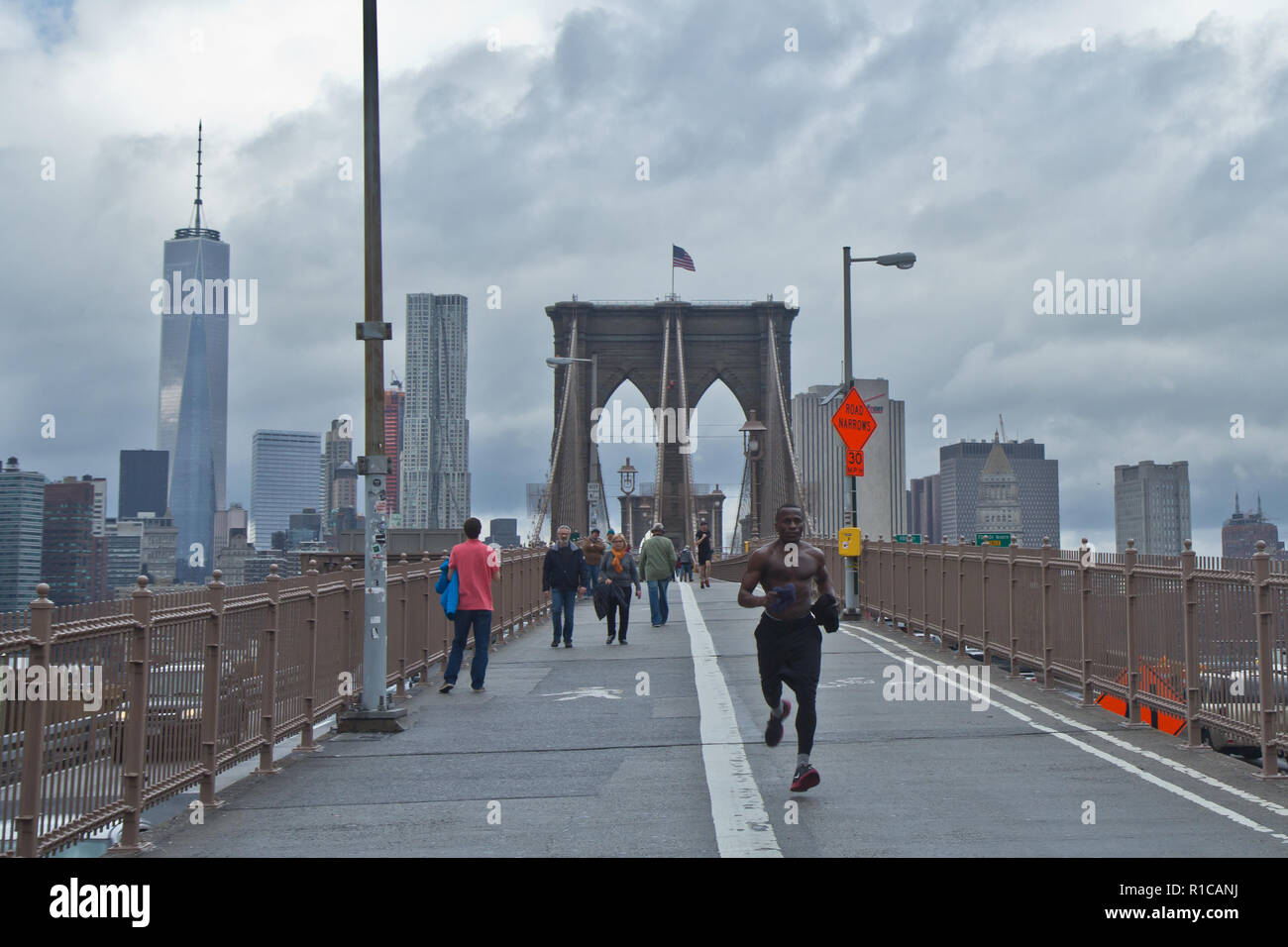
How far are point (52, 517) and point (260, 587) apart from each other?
89.3 metres

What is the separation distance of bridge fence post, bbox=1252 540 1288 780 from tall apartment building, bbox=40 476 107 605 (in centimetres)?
8371

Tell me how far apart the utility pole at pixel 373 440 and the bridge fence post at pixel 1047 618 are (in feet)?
21.3

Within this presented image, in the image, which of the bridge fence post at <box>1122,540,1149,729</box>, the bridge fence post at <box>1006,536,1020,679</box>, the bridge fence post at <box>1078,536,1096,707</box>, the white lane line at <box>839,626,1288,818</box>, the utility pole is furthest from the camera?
the bridge fence post at <box>1006,536,1020,679</box>

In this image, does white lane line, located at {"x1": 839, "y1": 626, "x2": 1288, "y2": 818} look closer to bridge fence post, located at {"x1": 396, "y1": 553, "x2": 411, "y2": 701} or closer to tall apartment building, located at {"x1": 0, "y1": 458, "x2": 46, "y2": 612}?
bridge fence post, located at {"x1": 396, "y1": 553, "x2": 411, "y2": 701}

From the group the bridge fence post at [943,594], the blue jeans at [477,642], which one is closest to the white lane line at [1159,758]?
the bridge fence post at [943,594]

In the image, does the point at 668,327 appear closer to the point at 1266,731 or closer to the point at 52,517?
the point at 52,517

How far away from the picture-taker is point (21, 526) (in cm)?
8925

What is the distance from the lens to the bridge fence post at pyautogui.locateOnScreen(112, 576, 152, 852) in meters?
7.75

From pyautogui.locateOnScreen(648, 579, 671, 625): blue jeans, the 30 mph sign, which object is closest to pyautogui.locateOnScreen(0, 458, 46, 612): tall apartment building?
pyautogui.locateOnScreen(648, 579, 671, 625): blue jeans

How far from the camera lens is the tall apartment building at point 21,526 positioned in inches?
3433

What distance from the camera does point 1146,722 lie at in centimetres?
1195

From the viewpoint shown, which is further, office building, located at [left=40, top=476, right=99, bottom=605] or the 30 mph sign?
office building, located at [left=40, top=476, right=99, bottom=605]

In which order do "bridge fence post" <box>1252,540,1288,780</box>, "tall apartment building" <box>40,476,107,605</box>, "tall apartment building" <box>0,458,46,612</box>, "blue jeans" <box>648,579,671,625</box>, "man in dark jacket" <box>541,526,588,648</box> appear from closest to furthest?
"bridge fence post" <box>1252,540,1288,780</box> < "man in dark jacket" <box>541,526,588,648</box> < "blue jeans" <box>648,579,671,625</box> < "tall apartment building" <box>0,458,46,612</box> < "tall apartment building" <box>40,476,107,605</box>

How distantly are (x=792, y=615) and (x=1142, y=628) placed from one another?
4.42m
